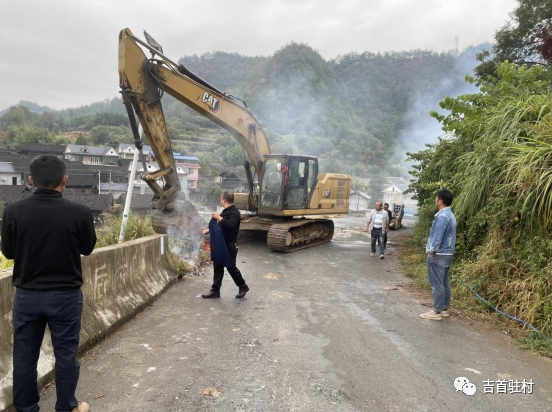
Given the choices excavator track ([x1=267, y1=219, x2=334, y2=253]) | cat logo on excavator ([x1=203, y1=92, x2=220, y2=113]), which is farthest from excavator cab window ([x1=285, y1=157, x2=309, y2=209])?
cat logo on excavator ([x1=203, y1=92, x2=220, y2=113])

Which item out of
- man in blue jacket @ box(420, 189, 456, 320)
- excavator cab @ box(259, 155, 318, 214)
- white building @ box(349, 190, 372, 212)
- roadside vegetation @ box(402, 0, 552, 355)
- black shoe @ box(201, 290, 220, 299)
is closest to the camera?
roadside vegetation @ box(402, 0, 552, 355)

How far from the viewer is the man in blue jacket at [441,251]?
570 centimetres

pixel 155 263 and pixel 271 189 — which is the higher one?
pixel 271 189

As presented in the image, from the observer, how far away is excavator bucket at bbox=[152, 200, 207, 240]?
938cm

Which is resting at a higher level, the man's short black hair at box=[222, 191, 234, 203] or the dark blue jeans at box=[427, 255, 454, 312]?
the man's short black hair at box=[222, 191, 234, 203]

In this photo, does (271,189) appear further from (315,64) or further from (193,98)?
(315,64)

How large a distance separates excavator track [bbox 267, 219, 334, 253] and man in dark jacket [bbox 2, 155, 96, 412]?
8.23m

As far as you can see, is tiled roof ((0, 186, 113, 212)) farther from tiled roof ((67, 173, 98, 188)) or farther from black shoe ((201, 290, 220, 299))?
black shoe ((201, 290, 220, 299))

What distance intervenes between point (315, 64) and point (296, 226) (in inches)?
4466

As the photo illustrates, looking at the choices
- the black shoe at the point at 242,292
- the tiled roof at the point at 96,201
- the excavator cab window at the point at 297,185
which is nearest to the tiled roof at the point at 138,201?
the tiled roof at the point at 96,201

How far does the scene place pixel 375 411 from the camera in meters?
3.15

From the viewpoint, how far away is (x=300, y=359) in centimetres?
412

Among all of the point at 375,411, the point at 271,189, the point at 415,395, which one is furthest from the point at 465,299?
the point at 271,189

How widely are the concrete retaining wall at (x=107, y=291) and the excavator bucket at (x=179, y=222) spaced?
226 centimetres
